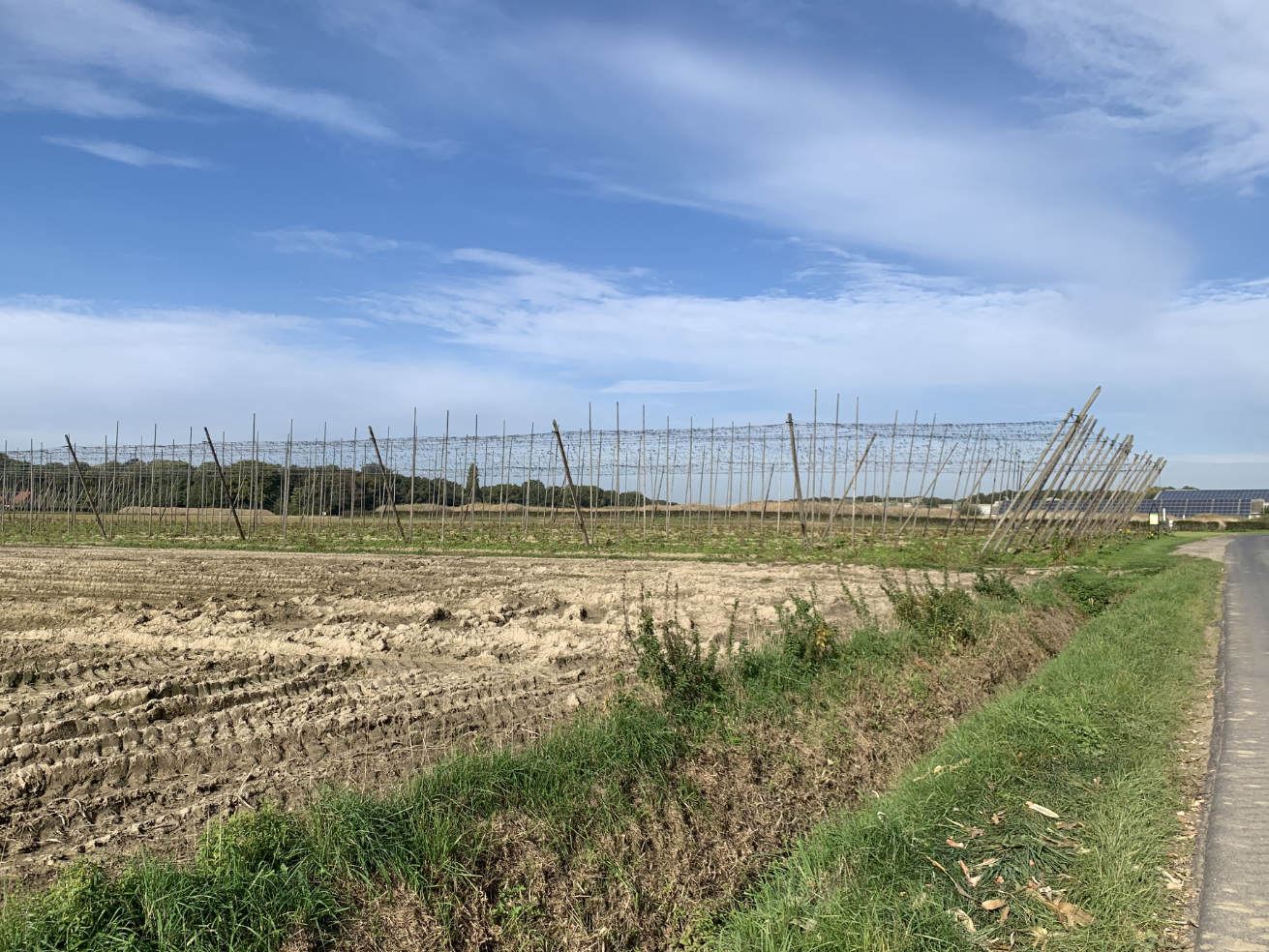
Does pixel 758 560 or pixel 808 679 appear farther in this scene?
pixel 758 560

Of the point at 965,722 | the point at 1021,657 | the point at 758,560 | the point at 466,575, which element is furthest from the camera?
the point at 758,560

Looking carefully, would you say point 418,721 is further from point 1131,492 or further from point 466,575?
point 1131,492

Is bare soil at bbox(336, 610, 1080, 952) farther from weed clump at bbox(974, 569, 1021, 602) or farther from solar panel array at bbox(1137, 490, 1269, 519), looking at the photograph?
solar panel array at bbox(1137, 490, 1269, 519)

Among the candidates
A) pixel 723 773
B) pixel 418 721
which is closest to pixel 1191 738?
pixel 723 773

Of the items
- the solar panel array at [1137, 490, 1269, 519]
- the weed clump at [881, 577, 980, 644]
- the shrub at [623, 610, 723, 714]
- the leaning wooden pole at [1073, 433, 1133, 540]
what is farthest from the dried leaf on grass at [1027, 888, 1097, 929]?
the solar panel array at [1137, 490, 1269, 519]

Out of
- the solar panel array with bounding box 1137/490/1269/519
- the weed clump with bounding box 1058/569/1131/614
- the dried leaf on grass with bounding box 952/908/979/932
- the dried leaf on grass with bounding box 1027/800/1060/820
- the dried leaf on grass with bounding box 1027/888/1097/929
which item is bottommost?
the dried leaf on grass with bounding box 952/908/979/932

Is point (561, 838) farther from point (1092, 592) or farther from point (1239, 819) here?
point (1092, 592)

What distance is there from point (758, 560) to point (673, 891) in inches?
675

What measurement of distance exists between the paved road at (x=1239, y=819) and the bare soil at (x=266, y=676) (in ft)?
11.5

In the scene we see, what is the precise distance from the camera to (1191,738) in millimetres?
6969

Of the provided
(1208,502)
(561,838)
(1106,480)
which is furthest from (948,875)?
(1208,502)

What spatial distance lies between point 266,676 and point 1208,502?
9395 cm

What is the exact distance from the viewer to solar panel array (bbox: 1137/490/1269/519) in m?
82.3

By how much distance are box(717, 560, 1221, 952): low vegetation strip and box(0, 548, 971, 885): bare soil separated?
2189 mm
